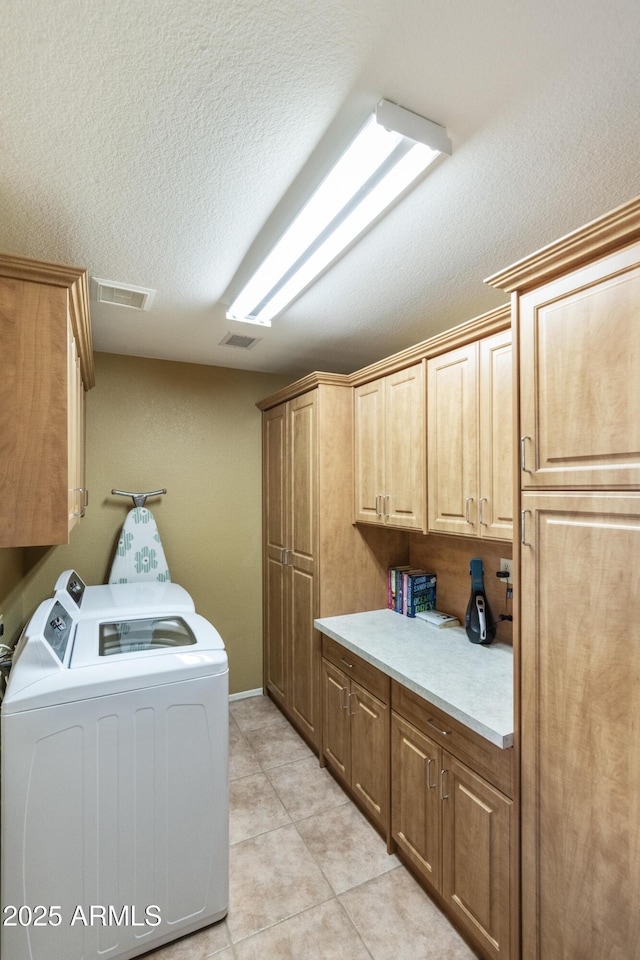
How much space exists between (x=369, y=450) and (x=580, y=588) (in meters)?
1.56

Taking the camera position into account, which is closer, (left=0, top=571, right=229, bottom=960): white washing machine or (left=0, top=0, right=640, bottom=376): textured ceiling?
(left=0, top=0, right=640, bottom=376): textured ceiling

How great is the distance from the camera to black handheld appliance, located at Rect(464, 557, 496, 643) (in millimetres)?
2150

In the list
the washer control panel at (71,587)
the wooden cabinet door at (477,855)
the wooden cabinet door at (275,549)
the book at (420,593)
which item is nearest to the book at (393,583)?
the book at (420,593)

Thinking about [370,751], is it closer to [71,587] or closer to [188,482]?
[71,587]

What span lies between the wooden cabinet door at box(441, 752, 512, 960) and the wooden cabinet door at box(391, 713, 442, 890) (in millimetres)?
49

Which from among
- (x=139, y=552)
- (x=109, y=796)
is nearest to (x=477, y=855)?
(x=109, y=796)

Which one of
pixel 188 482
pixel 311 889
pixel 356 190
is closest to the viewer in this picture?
pixel 356 190

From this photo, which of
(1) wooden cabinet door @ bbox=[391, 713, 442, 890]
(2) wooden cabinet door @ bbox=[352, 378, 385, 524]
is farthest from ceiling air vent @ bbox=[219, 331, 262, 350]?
(1) wooden cabinet door @ bbox=[391, 713, 442, 890]

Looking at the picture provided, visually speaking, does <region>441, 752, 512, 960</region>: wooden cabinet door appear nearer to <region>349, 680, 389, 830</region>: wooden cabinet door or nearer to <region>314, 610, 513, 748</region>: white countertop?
<region>314, 610, 513, 748</region>: white countertop

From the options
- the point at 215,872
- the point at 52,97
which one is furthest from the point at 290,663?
the point at 52,97

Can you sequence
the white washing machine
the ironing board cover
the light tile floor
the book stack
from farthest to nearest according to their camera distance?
the ironing board cover < the book stack < the light tile floor < the white washing machine

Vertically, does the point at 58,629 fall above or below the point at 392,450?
below

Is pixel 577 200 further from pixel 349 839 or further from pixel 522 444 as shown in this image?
pixel 349 839

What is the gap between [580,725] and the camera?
118 centimetres
